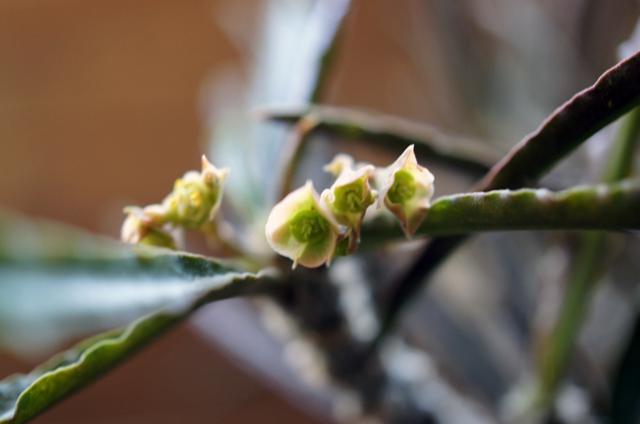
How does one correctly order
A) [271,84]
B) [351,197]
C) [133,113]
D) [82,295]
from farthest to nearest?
1. [133,113]
2. [271,84]
3. [82,295]
4. [351,197]

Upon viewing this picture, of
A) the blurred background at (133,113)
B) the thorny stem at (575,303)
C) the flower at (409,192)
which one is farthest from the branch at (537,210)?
the blurred background at (133,113)

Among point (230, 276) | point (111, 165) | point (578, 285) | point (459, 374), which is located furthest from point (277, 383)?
point (111, 165)

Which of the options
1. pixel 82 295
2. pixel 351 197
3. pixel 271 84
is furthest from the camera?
pixel 271 84

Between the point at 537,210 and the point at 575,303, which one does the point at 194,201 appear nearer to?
the point at 537,210

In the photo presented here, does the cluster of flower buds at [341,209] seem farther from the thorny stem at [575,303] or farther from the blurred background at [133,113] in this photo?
the blurred background at [133,113]

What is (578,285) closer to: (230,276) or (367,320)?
(367,320)

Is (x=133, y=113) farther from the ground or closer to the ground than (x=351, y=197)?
farther from the ground

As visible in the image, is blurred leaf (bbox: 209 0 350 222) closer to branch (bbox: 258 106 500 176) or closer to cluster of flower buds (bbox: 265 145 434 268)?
branch (bbox: 258 106 500 176)

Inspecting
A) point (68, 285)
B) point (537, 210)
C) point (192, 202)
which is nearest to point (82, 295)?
point (68, 285)
